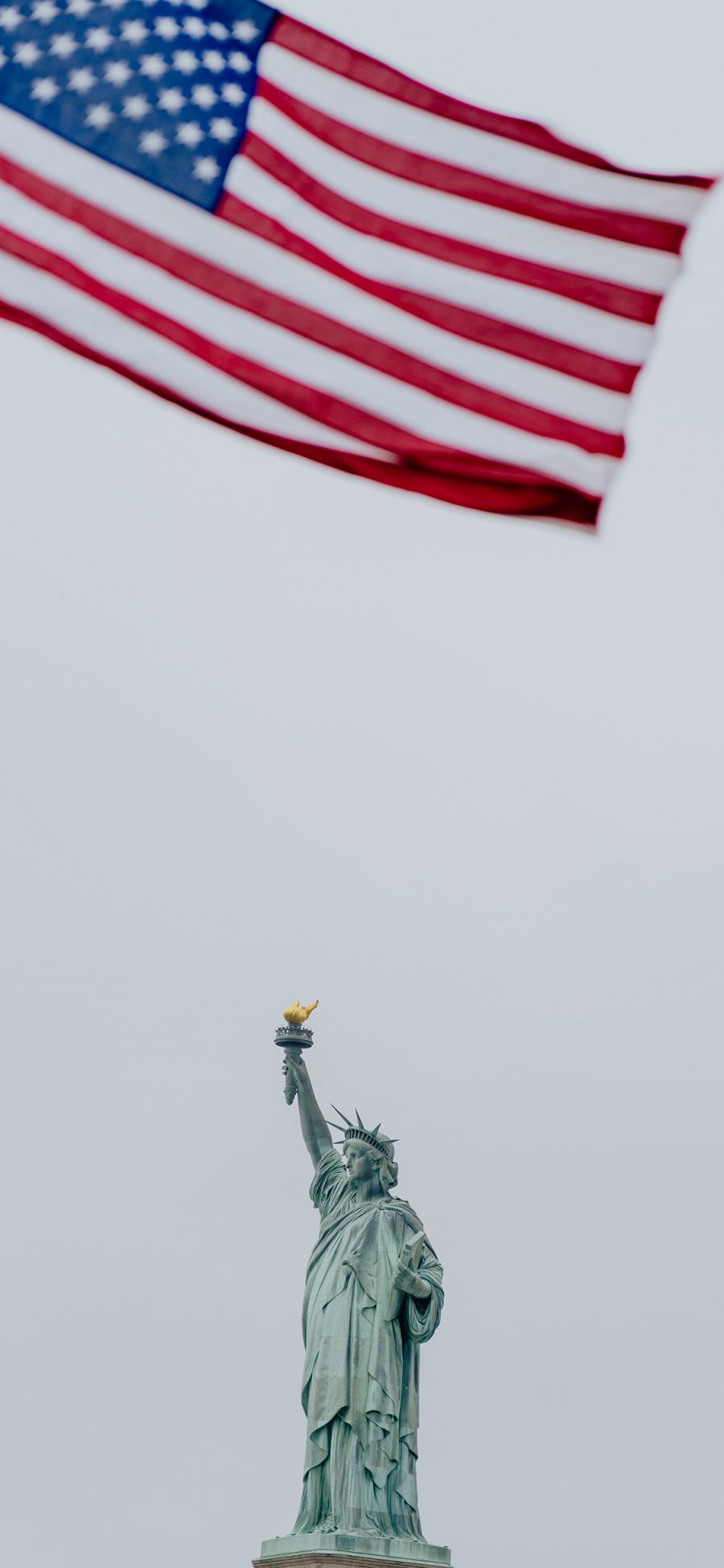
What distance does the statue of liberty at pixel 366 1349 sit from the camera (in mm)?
21219

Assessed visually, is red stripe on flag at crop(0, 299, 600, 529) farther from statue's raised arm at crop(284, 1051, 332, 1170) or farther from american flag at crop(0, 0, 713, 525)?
statue's raised arm at crop(284, 1051, 332, 1170)

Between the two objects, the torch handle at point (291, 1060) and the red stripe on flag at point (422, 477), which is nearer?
the red stripe on flag at point (422, 477)

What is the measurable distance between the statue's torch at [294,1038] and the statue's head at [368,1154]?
0.77 metres

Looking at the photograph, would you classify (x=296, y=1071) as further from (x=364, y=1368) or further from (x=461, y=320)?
(x=461, y=320)

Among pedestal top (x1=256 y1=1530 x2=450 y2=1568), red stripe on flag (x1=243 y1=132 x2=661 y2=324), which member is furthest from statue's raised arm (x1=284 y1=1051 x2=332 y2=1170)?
red stripe on flag (x1=243 y1=132 x2=661 y2=324)

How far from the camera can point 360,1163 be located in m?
22.2

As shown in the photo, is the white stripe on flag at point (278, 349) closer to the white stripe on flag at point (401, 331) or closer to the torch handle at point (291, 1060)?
the white stripe on flag at point (401, 331)

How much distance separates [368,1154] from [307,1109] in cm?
107

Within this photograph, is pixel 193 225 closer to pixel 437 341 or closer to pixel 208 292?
pixel 208 292

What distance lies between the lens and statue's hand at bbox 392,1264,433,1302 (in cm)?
2127

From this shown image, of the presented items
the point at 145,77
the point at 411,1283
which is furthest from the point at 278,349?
the point at 411,1283

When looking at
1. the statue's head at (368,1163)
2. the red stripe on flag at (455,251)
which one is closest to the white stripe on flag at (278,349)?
the red stripe on flag at (455,251)

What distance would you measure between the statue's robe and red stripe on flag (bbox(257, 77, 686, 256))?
1463 centimetres

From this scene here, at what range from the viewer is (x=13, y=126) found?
8242mm
